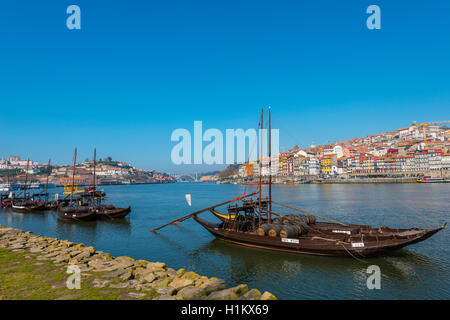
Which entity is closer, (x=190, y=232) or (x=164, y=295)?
(x=164, y=295)

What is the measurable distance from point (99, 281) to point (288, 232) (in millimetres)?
12921

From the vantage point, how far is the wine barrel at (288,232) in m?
19.5

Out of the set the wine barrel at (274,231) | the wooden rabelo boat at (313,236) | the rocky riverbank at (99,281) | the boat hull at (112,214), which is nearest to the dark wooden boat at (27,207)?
the boat hull at (112,214)

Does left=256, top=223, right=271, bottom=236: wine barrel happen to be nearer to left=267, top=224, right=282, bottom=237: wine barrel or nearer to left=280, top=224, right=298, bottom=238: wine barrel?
left=267, top=224, right=282, bottom=237: wine barrel

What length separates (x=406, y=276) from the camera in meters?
15.0

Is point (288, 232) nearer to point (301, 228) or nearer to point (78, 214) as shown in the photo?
point (301, 228)

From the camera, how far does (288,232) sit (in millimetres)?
19625

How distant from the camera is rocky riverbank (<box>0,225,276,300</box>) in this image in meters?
9.67

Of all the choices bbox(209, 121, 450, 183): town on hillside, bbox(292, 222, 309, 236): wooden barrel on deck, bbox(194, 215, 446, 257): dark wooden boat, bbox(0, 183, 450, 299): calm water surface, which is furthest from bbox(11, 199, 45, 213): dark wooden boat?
bbox(209, 121, 450, 183): town on hillside

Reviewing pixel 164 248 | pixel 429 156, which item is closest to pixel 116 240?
pixel 164 248

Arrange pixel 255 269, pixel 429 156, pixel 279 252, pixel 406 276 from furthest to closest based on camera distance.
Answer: pixel 429 156 → pixel 279 252 → pixel 255 269 → pixel 406 276

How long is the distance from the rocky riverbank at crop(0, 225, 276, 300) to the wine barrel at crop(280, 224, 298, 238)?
882 cm
